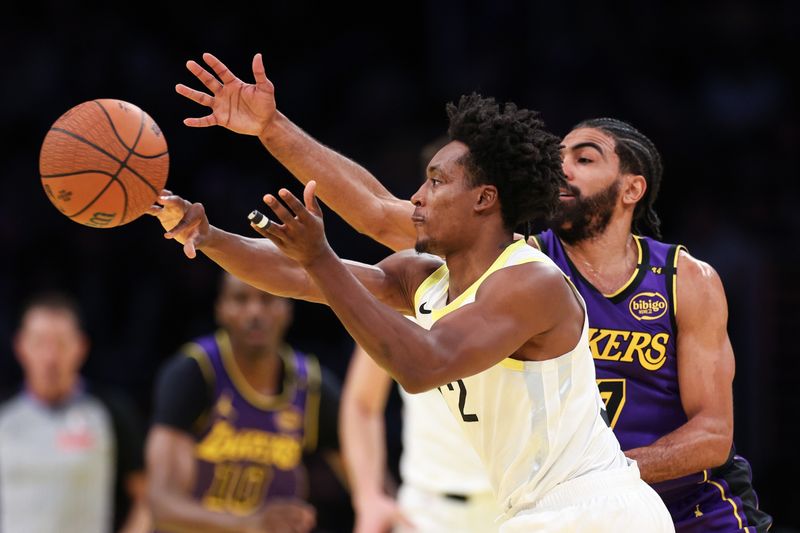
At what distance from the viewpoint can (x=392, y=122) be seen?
35.3 feet

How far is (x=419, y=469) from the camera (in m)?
5.94

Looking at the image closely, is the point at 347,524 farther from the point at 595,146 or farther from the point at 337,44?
the point at 595,146

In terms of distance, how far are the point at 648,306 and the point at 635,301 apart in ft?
0.16

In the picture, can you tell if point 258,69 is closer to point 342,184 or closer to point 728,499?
point 342,184

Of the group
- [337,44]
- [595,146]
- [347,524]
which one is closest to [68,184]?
[595,146]

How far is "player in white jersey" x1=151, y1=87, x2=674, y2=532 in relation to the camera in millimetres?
3385

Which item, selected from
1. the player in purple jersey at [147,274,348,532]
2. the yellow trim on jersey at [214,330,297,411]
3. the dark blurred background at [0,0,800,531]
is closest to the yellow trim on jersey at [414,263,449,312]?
the player in purple jersey at [147,274,348,532]

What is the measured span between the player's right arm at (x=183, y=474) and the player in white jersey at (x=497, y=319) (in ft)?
8.77

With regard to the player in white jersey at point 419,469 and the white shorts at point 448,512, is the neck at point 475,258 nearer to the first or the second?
the player in white jersey at point 419,469

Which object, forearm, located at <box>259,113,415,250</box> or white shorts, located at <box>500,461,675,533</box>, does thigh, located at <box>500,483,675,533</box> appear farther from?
forearm, located at <box>259,113,415,250</box>

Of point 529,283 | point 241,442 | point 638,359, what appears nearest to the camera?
point 529,283

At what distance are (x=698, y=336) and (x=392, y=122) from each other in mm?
6826

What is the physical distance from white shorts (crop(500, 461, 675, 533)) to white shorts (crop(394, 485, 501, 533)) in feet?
6.20

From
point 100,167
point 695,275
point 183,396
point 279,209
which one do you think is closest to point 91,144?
point 100,167
